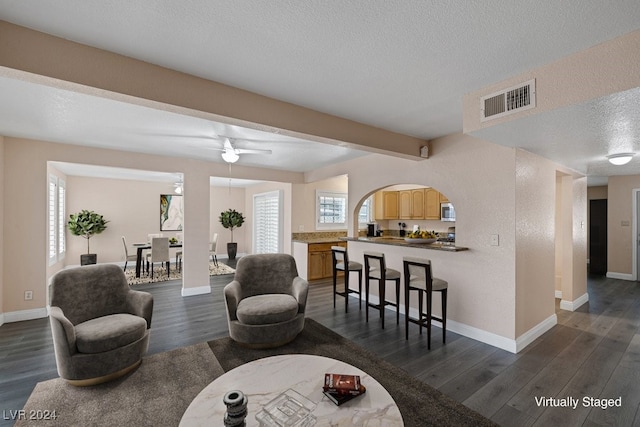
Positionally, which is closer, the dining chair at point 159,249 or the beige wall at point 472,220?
the beige wall at point 472,220

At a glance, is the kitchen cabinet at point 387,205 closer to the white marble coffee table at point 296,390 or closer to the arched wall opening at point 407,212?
the arched wall opening at point 407,212

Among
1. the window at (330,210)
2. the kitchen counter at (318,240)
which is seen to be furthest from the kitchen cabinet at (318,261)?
the window at (330,210)

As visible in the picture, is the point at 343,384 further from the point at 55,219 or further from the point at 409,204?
the point at 55,219

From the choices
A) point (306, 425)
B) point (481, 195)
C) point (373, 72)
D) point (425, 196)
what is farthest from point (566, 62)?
point (425, 196)

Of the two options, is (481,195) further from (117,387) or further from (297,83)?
(117,387)

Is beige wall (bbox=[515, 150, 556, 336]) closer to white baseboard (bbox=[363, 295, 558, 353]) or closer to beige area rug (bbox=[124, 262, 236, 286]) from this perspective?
white baseboard (bbox=[363, 295, 558, 353])

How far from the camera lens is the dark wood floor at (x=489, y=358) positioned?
2.11 m

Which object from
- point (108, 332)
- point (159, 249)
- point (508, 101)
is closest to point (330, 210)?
point (159, 249)

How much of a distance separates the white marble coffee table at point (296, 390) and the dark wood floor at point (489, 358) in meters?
1.08

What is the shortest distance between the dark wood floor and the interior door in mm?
3018

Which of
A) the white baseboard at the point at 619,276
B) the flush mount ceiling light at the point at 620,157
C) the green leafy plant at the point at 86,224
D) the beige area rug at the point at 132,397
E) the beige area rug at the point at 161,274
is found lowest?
the beige area rug at the point at 161,274

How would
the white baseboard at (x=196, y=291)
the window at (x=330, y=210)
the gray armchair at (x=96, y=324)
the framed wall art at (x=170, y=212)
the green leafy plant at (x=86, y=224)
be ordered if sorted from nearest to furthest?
the gray armchair at (x=96, y=324)
the white baseboard at (x=196, y=291)
the green leafy plant at (x=86, y=224)
the window at (x=330, y=210)
the framed wall art at (x=170, y=212)

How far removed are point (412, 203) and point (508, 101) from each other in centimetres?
508

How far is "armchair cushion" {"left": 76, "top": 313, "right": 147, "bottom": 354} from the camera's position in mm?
2248
